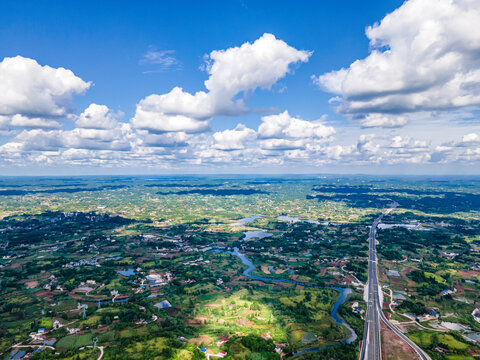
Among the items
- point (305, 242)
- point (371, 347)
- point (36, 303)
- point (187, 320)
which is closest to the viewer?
point (371, 347)

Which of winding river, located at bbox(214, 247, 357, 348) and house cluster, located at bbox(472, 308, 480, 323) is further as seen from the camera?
house cluster, located at bbox(472, 308, 480, 323)

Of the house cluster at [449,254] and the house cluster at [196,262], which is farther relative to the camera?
the house cluster at [449,254]

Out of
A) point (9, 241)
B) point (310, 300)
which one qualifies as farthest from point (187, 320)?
point (9, 241)

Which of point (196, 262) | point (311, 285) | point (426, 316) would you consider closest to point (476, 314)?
point (426, 316)

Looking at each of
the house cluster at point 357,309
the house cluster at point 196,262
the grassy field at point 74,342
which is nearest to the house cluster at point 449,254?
the house cluster at point 357,309

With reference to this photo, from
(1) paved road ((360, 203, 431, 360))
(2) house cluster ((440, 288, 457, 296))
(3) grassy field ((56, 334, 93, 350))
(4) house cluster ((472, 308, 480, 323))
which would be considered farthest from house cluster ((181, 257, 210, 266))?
(4) house cluster ((472, 308, 480, 323))

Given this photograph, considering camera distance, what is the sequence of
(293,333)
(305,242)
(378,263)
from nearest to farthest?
(293,333) → (378,263) → (305,242)

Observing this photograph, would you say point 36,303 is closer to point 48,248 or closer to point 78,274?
point 78,274

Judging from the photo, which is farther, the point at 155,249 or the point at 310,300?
the point at 155,249

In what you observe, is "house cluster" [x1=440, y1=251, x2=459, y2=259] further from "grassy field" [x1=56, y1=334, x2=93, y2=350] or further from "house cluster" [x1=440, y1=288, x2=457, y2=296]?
Result: "grassy field" [x1=56, y1=334, x2=93, y2=350]

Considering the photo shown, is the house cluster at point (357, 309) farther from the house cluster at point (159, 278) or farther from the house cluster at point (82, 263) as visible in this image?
the house cluster at point (82, 263)

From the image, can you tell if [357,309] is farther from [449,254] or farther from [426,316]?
[449,254]
